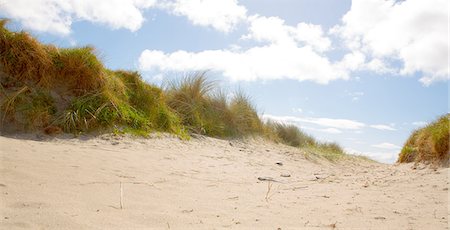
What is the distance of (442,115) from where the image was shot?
300 inches

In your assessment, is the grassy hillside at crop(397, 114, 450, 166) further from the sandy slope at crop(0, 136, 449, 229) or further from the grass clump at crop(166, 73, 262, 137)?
the grass clump at crop(166, 73, 262, 137)

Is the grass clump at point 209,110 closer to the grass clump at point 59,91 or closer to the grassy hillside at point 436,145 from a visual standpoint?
the grass clump at point 59,91

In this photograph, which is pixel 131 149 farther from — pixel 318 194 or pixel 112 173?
pixel 318 194

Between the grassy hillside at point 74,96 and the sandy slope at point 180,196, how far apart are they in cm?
124

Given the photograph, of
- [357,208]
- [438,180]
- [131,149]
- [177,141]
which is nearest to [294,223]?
[357,208]

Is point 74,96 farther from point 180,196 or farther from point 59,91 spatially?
point 180,196

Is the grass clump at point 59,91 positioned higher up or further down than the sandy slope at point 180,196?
higher up

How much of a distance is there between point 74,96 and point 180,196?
4763mm

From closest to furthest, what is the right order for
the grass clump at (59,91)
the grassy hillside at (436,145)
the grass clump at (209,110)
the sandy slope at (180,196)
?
the sandy slope at (180,196) → the grassy hillside at (436,145) → the grass clump at (59,91) → the grass clump at (209,110)

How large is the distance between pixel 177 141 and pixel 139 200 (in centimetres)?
444

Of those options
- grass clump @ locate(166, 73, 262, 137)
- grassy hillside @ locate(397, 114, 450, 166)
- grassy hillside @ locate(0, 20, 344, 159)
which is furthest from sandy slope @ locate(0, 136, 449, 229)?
grass clump @ locate(166, 73, 262, 137)

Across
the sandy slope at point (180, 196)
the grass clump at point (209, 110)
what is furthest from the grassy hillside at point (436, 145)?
the grass clump at point (209, 110)

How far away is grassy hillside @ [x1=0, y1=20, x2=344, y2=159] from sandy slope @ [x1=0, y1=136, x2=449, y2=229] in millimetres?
1236

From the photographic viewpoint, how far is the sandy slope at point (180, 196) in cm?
262
